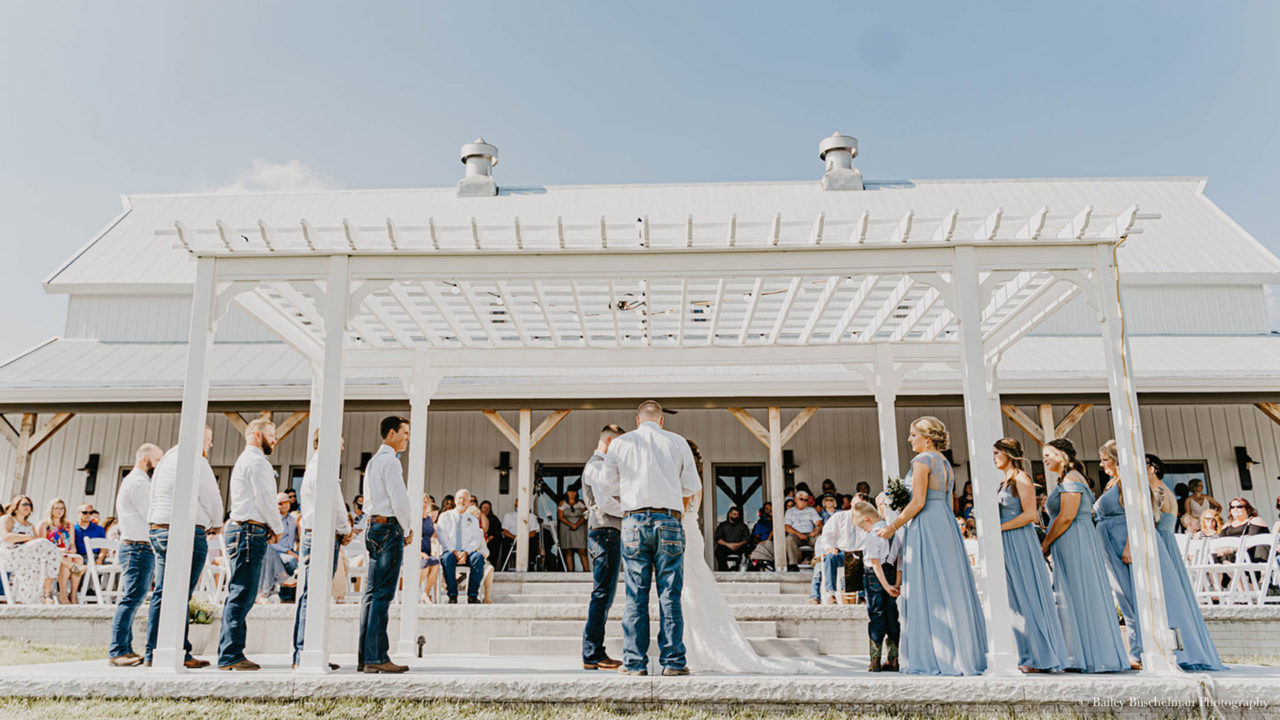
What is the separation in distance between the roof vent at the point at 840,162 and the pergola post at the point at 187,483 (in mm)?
15484

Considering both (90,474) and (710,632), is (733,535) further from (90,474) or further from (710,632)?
(90,474)

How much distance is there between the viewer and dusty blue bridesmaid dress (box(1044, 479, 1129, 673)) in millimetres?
5277

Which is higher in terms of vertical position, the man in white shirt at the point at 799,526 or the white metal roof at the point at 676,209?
the white metal roof at the point at 676,209

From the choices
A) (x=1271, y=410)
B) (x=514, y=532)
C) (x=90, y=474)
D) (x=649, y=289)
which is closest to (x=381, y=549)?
(x=649, y=289)

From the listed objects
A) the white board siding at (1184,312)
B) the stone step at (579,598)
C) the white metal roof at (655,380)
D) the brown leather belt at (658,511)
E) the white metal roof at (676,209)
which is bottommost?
the stone step at (579,598)

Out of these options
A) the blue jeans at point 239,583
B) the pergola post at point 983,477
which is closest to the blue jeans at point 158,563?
the blue jeans at point 239,583

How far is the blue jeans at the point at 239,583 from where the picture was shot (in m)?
5.39

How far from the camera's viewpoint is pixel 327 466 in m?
5.50

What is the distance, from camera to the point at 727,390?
12867mm

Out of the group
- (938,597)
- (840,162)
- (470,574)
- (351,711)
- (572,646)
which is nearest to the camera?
(351,711)

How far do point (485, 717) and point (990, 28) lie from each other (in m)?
16.2

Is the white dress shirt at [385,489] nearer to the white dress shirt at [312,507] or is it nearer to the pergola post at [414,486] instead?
the white dress shirt at [312,507]

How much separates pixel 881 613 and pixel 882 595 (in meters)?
0.12

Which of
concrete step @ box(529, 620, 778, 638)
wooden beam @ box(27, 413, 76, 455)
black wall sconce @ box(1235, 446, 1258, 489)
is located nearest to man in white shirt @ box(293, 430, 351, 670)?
concrete step @ box(529, 620, 778, 638)
